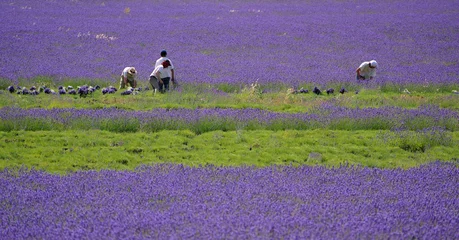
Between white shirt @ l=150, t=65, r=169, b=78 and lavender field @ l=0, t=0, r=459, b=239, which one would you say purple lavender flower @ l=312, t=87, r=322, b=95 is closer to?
lavender field @ l=0, t=0, r=459, b=239

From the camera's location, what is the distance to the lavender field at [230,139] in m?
4.67

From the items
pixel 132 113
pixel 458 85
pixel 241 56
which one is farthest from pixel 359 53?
pixel 132 113

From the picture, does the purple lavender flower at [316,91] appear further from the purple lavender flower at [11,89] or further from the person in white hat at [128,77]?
the purple lavender flower at [11,89]

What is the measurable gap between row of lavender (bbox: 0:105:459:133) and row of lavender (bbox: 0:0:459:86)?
3638 millimetres

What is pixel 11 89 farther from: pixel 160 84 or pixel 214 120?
pixel 214 120

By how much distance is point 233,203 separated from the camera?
16.7 ft

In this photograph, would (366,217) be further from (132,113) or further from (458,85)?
(458,85)

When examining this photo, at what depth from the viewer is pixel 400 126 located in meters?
9.34

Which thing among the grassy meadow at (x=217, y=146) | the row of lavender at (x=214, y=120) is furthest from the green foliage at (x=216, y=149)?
the row of lavender at (x=214, y=120)

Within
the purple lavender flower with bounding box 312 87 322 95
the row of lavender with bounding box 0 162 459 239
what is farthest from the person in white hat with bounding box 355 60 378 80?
the row of lavender with bounding box 0 162 459 239

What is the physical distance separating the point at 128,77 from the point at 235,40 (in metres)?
8.48

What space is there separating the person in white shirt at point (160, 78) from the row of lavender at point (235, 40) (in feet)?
3.57

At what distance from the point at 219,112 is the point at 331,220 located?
539 centimetres

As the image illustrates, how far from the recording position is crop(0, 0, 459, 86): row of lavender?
14672 millimetres
